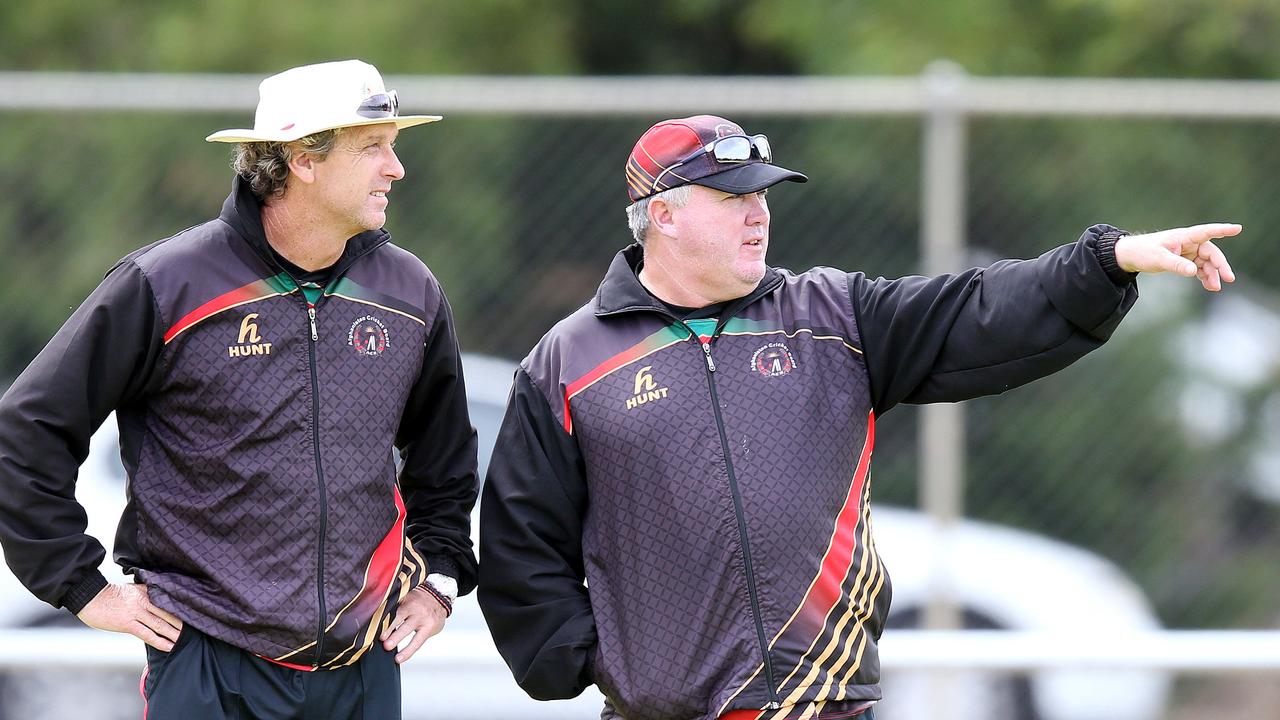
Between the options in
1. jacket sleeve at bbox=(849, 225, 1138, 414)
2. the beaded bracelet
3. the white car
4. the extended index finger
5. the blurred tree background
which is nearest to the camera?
the extended index finger

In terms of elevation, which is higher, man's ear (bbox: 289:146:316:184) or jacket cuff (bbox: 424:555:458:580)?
man's ear (bbox: 289:146:316:184)

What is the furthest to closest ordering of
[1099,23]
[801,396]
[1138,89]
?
[1099,23] < [1138,89] < [801,396]

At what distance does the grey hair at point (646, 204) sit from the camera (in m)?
3.21

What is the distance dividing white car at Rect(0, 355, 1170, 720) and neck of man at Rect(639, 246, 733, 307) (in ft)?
4.49

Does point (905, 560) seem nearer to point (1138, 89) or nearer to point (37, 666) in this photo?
point (1138, 89)

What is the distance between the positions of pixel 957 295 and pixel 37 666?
2.51m

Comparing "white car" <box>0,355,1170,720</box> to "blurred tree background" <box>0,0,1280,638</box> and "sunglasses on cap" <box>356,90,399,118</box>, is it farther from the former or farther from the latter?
"sunglasses on cap" <box>356,90,399,118</box>

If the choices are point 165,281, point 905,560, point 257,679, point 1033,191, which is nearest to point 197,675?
point 257,679

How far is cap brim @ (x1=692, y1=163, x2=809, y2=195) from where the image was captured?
10.3 feet

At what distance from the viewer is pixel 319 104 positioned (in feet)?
9.99

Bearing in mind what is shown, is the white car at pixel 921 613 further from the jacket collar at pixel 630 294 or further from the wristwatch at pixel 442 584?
the jacket collar at pixel 630 294

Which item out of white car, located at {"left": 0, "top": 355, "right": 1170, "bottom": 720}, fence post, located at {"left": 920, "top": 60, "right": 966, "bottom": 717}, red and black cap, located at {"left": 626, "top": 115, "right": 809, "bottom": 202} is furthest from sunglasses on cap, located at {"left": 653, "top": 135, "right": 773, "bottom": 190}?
fence post, located at {"left": 920, "top": 60, "right": 966, "bottom": 717}

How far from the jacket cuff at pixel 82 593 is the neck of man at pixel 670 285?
3.92 feet

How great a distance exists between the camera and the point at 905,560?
5465 millimetres
